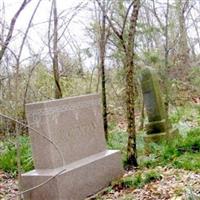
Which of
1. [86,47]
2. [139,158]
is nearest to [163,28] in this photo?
[86,47]

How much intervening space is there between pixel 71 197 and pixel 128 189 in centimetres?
77

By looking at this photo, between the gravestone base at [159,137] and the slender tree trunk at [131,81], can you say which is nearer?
the slender tree trunk at [131,81]

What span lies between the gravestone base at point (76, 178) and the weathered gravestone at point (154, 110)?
2640 mm

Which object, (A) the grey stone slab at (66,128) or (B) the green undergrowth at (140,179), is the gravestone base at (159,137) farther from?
(B) the green undergrowth at (140,179)

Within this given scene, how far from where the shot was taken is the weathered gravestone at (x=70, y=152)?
553cm

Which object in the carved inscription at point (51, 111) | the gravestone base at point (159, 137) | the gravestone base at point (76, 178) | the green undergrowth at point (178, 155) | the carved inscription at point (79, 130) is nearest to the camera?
the gravestone base at point (76, 178)

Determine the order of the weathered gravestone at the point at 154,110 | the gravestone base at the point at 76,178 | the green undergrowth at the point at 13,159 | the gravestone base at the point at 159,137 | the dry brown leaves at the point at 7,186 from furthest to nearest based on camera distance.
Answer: the weathered gravestone at the point at 154,110, the gravestone base at the point at 159,137, the green undergrowth at the point at 13,159, the dry brown leaves at the point at 7,186, the gravestone base at the point at 76,178

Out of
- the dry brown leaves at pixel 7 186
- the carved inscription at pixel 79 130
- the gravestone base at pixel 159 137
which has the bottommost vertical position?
the dry brown leaves at pixel 7 186

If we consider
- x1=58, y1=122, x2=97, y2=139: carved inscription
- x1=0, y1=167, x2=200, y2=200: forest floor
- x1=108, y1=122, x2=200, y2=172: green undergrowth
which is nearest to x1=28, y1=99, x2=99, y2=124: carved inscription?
x1=58, y1=122, x2=97, y2=139: carved inscription

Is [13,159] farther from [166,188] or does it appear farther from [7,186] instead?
[166,188]

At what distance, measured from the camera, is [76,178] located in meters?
5.71

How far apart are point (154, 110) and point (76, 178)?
3.91m

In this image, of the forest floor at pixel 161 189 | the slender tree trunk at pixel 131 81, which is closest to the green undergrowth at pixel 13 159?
the forest floor at pixel 161 189

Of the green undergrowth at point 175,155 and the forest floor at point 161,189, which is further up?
the green undergrowth at point 175,155
